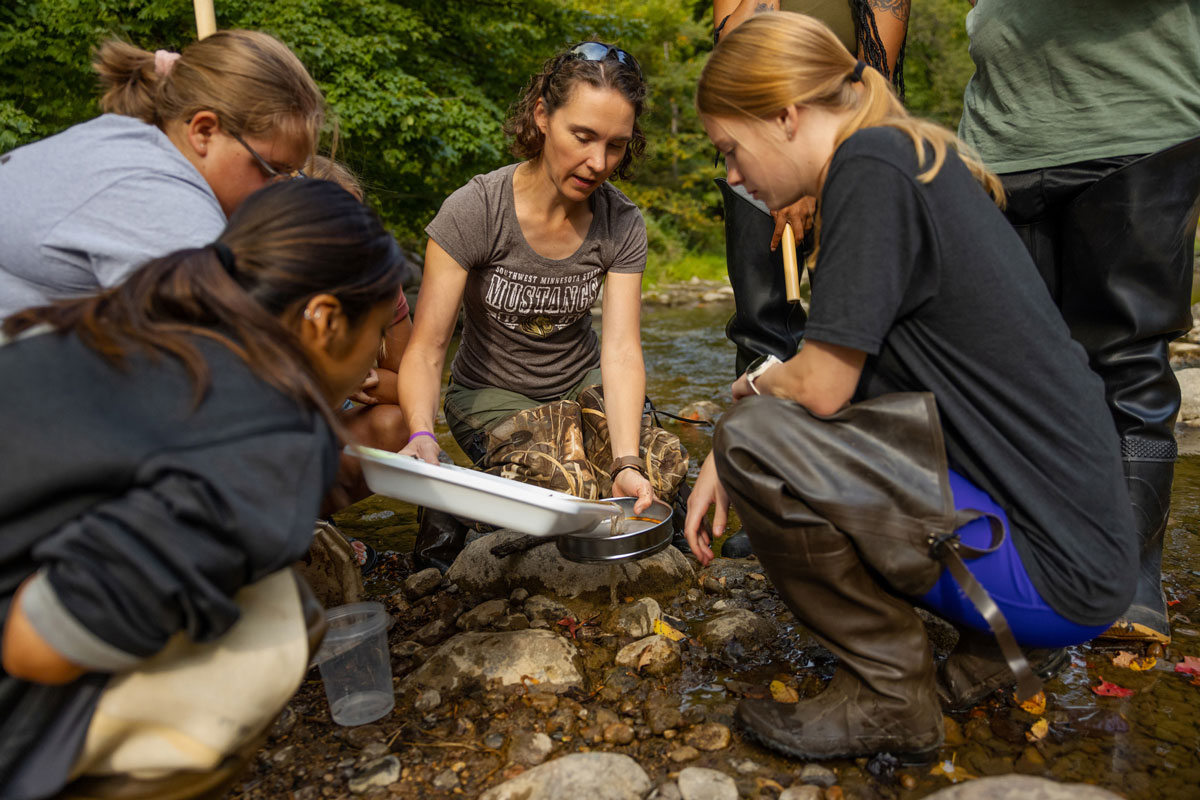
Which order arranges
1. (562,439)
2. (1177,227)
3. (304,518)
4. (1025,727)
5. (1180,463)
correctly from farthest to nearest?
(1180,463) → (562,439) → (1177,227) → (1025,727) → (304,518)

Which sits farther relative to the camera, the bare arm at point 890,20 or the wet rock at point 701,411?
the wet rock at point 701,411

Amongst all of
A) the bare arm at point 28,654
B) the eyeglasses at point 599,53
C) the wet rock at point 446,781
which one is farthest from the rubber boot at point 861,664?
the eyeglasses at point 599,53

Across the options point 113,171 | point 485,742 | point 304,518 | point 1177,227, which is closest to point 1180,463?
point 1177,227

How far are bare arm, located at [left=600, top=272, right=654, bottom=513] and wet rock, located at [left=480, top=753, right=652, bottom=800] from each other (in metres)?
1.04

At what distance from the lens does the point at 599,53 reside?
2.77 metres

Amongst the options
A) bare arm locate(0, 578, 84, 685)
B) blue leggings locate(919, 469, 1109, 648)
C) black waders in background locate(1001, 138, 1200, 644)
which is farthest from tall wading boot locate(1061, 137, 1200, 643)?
bare arm locate(0, 578, 84, 685)

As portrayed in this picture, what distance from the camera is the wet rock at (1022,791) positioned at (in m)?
1.44

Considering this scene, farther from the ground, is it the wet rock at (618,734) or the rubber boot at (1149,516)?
the rubber boot at (1149,516)

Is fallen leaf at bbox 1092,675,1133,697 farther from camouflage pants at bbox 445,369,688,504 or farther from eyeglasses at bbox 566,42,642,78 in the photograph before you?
eyeglasses at bbox 566,42,642,78

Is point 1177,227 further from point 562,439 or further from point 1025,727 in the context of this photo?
point 562,439

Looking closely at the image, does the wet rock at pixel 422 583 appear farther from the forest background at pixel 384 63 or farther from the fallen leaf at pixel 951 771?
the forest background at pixel 384 63

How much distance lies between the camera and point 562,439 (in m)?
2.92

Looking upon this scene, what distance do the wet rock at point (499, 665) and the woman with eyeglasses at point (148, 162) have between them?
1163 millimetres

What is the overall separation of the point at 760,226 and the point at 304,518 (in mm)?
2321
